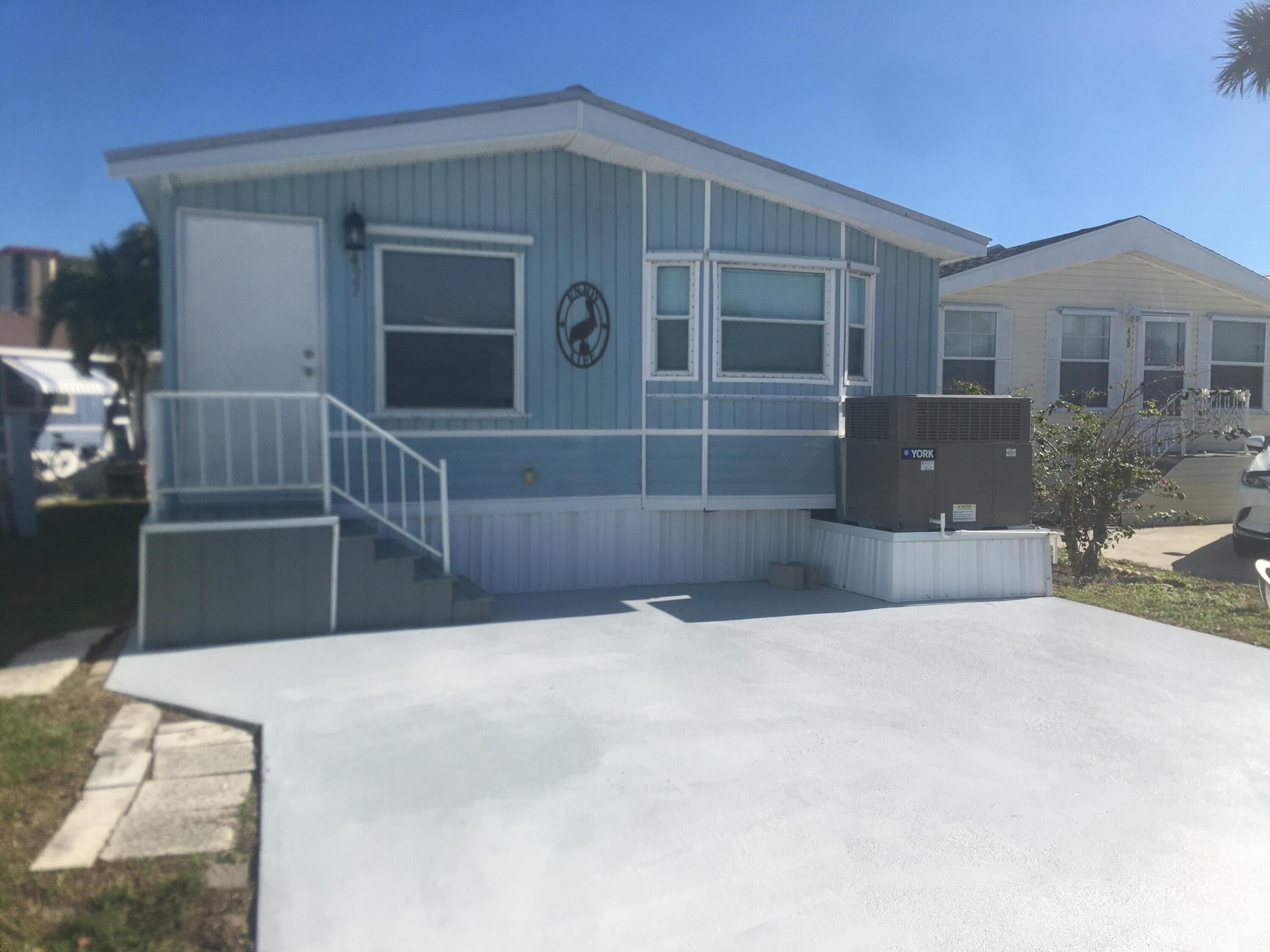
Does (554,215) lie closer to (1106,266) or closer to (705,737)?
(705,737)

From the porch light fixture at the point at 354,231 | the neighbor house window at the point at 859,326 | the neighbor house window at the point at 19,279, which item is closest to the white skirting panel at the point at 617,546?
the neighbor house window at the point at 859,326

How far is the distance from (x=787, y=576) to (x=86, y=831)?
5014 millimetres

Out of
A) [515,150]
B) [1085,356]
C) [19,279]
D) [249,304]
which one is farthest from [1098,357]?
[19,279]

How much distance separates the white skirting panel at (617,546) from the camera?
6704mm

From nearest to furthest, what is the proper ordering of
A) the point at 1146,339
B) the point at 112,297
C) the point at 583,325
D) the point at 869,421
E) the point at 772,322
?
the point at 583,325 → the point at 869,421 → the point at 772,322 → the point at 1146,339 → the point at 112,297

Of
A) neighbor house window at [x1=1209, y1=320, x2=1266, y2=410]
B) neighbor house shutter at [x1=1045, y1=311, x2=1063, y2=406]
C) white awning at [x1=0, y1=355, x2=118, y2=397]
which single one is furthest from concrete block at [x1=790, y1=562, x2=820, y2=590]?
white awning at [x1=0, y1=355, x2=118, y2=397]

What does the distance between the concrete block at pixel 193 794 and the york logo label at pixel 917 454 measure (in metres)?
4.74

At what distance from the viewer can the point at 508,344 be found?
6.75 m

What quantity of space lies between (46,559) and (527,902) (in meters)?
7.28

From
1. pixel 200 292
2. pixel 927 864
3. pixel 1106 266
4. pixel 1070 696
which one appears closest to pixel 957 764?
pixel 927 864

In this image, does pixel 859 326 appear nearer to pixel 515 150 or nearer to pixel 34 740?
pixel 515 150

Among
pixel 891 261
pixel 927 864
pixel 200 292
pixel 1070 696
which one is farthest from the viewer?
pixel 891 261

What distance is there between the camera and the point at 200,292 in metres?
5.97

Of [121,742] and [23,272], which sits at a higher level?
[23,272]
